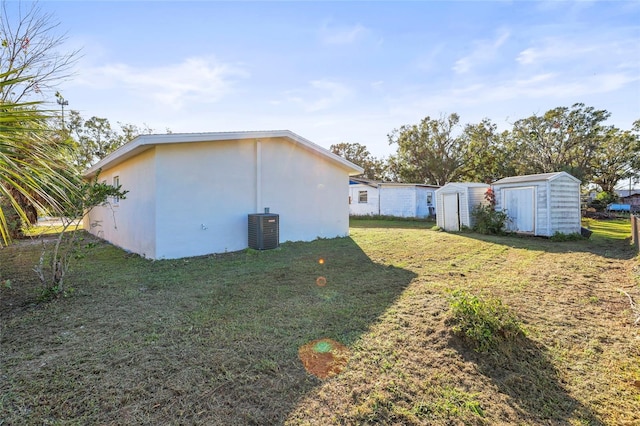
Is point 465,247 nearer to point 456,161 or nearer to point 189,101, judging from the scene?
point 189,101

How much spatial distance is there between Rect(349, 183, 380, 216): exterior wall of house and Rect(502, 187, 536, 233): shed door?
32.5 ft

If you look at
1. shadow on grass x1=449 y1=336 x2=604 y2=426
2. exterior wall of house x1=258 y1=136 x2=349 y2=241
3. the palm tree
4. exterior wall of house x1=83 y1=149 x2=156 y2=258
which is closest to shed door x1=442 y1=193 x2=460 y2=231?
exterior wall of house x1=258 y1=136 x2=349 y2=241

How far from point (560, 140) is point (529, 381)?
31.3 meters

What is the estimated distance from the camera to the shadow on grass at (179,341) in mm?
2098

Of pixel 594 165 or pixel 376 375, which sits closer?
pixel 376 375

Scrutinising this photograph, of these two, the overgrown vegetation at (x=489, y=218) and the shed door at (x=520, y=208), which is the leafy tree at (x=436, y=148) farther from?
the shed door at (x=520, y=208)

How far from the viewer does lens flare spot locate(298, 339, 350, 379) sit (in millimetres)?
2545

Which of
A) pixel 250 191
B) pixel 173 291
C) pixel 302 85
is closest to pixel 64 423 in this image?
pixel 173 291

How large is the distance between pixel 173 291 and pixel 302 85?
6831mm

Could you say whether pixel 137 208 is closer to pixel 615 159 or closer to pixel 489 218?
pixel 489 218

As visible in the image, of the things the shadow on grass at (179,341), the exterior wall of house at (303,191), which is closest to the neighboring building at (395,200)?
the exterior wall of house at (303,191)

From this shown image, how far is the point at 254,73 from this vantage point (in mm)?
8062

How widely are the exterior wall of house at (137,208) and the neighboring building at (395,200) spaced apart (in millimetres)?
15342

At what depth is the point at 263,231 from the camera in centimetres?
793
